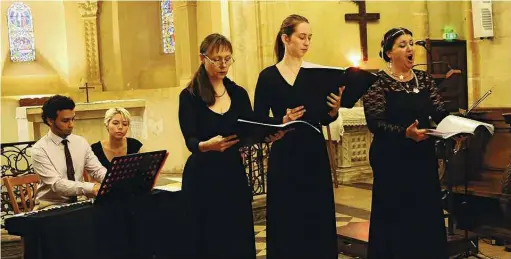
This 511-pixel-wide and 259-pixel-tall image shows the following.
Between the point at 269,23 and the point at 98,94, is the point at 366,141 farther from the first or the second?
the point at 98,94

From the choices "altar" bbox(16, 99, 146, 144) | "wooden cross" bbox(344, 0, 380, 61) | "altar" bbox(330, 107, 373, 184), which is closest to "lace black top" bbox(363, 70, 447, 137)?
"altar" bbox(330, 107, 373, 184)

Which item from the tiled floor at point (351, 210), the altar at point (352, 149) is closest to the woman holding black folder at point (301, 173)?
the tiled floor at point (351, 210)

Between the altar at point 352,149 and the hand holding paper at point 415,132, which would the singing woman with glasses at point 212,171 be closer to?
the hand holding paper at point 415,132

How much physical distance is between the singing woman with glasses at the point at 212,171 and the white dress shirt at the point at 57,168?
819mm

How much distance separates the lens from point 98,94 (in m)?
11.9

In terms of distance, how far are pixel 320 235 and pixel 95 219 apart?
1.15 metres

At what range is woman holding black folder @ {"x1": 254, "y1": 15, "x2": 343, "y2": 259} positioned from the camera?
3678mm

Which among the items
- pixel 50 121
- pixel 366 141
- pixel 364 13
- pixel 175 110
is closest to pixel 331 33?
pixel 364 13

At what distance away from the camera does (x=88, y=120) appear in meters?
10.2

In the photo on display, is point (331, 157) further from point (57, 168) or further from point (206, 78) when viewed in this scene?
point (206, 78)

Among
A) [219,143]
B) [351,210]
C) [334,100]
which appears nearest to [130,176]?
[219,143]

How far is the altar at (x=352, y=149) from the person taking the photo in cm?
909

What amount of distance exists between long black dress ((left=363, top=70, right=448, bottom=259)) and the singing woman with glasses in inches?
33.0

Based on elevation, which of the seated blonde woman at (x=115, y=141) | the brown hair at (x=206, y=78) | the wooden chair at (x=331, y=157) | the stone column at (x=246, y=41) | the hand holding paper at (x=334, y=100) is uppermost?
the stone column at (x=246, y=41)
